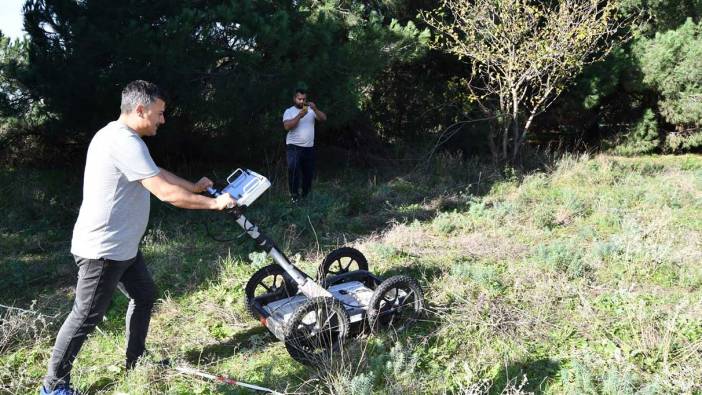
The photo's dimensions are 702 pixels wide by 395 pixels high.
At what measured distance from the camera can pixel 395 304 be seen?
12.9ft

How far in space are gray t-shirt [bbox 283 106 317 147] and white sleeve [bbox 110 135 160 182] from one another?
173 inches

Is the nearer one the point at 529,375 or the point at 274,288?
the point at 529,375

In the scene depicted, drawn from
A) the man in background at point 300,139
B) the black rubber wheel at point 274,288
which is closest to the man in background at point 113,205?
the black rubber wheel at point 274,288

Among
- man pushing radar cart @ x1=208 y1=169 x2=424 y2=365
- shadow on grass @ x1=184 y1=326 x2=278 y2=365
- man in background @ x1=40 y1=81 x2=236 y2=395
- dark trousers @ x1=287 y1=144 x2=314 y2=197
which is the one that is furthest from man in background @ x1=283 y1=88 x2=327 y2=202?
man in background @ x1=40 y1=81 x2=236 y2=395

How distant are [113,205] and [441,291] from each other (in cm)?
252

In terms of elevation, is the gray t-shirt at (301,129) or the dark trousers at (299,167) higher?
the gray t-shirt at (301,129)

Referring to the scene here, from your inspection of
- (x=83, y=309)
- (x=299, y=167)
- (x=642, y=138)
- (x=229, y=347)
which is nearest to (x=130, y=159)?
(x=83, y=309)

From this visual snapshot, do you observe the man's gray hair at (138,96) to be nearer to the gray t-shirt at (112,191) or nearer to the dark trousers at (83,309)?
the gray t-shirt at (112,191)

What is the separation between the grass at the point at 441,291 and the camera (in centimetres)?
348

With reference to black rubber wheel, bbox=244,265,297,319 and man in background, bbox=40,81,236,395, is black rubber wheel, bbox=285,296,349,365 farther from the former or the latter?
man in background, bbox=40,81,236,395

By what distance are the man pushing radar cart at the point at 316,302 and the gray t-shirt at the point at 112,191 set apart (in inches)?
21.4

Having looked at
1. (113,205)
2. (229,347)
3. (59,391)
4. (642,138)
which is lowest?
(229,347)

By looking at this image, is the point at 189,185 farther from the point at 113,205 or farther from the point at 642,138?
the point at 642,138

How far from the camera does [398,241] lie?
5836 millimetres
